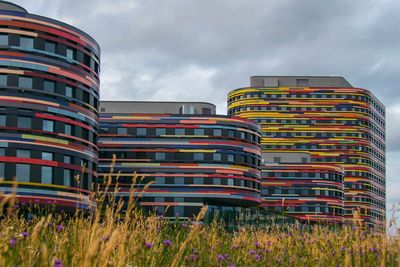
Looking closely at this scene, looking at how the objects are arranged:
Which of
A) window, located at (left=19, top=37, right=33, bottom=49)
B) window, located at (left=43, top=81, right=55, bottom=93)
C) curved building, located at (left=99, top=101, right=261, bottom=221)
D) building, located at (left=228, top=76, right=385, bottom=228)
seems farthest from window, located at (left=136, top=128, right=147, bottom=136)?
building, located at (left=228, top=76, right=385, bottom=228)

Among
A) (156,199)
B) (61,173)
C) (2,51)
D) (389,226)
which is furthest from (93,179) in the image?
(389,226)

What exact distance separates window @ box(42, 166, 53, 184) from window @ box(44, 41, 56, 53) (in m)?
9.83

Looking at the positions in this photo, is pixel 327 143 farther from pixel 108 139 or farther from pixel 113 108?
pixel 108 139

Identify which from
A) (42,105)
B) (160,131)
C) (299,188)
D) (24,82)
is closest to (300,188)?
(299,188)

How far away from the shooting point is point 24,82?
170 feet

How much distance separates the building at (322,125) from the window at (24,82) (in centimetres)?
8871

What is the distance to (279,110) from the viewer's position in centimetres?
13925

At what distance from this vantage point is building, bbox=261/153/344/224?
370 feet

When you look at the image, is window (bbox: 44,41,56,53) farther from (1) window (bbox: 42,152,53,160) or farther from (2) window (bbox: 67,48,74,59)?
(1) window (bbox: 42,152,53,160)

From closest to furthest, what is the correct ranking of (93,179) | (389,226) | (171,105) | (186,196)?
(389,226) → (93,179) → (186,196) → (171,105)

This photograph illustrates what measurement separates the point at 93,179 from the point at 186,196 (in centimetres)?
2107

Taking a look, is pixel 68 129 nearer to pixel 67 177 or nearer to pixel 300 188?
pixel 67 177

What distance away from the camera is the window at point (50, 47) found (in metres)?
52.9

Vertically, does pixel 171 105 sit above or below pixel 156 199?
above
